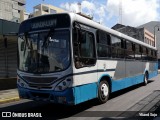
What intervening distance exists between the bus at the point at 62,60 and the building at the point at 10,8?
4984 cm

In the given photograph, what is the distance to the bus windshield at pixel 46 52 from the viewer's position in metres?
8.23

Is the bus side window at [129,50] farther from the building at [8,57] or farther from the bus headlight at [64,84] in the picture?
the building at [8,57]

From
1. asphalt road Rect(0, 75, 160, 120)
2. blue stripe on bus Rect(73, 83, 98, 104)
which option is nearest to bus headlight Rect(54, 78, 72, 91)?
blue stripe on bus Rect(73, 83, 98, 104)

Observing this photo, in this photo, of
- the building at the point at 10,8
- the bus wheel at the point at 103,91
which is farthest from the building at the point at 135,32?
the bus wheel at the point at 103,91

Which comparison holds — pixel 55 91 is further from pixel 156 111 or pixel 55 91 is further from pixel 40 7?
pixel 40 7

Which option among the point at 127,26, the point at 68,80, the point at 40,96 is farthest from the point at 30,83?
the point at 127,26

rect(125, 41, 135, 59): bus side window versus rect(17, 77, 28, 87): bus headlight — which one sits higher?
rect(125, 41, 135, 59): bus side window

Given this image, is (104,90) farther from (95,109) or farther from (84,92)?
(84,92)

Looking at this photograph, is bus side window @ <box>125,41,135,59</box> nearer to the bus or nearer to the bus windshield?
the bus

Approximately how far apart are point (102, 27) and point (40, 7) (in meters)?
67.7

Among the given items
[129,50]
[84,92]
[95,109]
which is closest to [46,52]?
[84,92]

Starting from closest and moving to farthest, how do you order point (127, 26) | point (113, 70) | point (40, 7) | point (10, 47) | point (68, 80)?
point (68, 80), point (113, 70), point (10, 47), point (127, 26), point (40, 7)

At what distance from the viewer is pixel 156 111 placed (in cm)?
908

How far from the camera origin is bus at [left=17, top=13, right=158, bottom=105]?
8148mm
